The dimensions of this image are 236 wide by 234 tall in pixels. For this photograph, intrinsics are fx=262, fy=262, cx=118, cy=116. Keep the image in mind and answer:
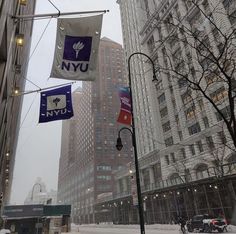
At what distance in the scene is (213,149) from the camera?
140ft

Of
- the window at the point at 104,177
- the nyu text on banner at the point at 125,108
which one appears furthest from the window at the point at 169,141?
the window at the point at 104,177

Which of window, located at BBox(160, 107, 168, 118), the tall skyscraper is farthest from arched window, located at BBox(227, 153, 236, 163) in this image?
the tall skyscraper

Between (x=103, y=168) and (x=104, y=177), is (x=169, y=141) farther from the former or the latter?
(x=103, y=168)

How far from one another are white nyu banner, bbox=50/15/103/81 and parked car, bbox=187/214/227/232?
2486 cm

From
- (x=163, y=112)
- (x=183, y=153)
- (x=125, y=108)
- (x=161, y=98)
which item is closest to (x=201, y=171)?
(x=183, y=153)

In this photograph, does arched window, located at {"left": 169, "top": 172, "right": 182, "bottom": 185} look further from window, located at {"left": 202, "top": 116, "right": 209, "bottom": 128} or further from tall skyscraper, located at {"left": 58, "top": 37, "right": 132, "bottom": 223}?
tall skyscraper, located at {"left": 58, "top": 37, "right": 132, "bottom": 223}

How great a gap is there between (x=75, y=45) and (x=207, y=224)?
26.5 meters

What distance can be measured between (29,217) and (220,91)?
122ft

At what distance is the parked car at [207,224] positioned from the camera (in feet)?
92.4

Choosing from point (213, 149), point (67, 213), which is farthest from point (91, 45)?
point (67, 213)

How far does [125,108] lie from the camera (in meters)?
13.6

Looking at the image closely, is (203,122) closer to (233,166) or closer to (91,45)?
(233,166)

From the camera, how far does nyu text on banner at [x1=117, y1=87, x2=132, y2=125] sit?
13348 mm

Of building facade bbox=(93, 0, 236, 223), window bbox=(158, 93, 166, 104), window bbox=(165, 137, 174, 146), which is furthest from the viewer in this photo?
window bbox=(158, 93, 166, 104)
